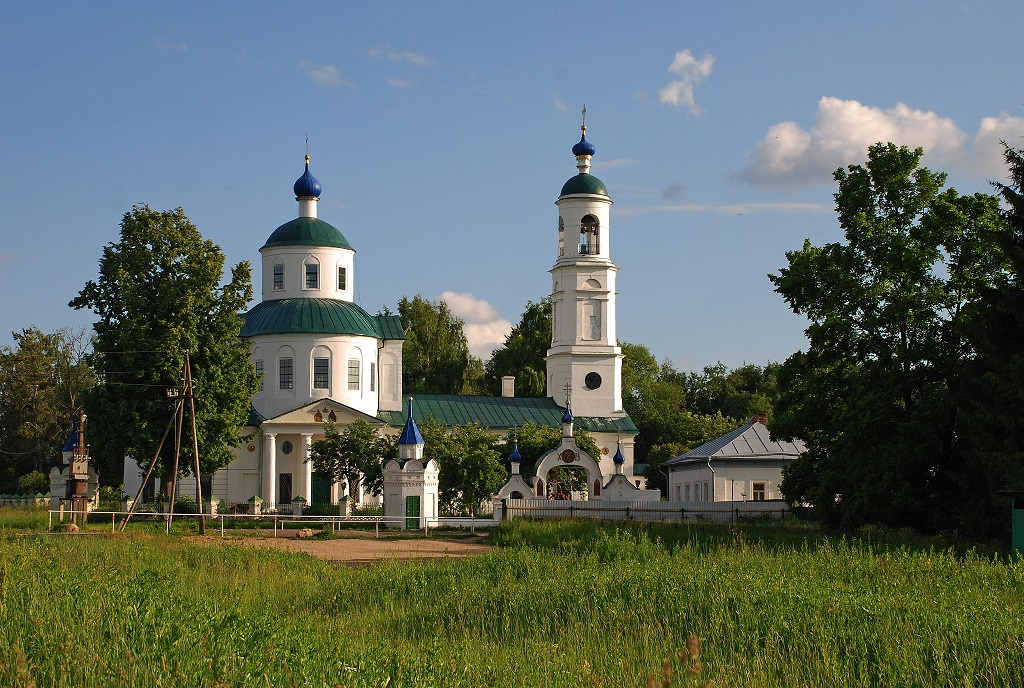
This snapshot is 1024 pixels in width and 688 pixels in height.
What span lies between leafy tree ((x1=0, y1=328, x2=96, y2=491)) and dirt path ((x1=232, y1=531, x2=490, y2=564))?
33367 mm

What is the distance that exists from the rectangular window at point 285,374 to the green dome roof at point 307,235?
5701 mm

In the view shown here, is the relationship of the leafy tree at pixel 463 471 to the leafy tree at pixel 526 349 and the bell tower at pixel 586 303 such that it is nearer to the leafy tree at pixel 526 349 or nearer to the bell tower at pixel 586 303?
the bell tower at pixel 586 303

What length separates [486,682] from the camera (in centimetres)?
1043

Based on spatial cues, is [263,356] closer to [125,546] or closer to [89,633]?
Answer: [125,546]

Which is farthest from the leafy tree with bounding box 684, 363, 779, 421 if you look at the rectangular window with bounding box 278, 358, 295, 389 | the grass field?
the grass field

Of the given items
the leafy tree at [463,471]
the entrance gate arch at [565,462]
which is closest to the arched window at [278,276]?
the leafy tree at [463,471]

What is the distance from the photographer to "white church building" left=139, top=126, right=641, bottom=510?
51.6m

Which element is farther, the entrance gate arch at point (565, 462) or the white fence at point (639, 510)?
the entrance gate arch at point (565, 462)

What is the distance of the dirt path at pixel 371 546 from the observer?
26.9 metres

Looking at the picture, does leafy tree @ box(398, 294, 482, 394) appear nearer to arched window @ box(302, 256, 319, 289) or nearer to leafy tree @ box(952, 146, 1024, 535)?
arched window @ box(302, 256, 319, 289)

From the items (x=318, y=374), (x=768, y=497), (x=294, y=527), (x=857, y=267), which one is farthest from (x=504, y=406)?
(x=857, y=267)

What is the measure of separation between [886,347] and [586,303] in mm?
30585

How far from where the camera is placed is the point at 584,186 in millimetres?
57469

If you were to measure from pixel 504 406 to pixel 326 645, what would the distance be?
47.8 meters
